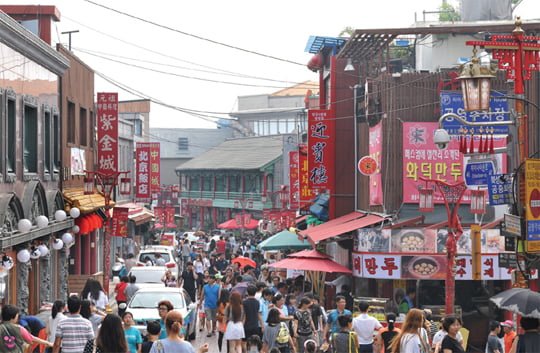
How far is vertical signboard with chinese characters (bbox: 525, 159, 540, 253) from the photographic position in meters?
14.7

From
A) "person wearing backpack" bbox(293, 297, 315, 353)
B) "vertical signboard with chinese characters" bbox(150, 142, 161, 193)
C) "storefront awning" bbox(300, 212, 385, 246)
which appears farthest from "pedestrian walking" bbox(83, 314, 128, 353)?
"vertical signboard with chinese characters" bbox(150, 142, 161, 193)

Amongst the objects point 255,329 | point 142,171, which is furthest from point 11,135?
point 142,171

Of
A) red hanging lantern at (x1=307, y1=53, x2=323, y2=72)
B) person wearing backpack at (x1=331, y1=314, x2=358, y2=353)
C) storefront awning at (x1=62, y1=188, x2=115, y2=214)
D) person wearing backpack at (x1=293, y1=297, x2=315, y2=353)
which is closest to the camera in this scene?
person wearing backpack at (x1=331, y1=314, x2=358, y2=353)

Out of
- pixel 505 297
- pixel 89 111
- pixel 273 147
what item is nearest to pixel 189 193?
pixel 273 147

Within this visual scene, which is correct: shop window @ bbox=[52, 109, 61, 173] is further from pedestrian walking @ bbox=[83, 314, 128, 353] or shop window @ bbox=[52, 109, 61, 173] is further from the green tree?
the green tree

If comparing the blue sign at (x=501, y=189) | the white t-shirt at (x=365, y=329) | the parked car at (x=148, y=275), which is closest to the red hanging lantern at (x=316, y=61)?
the parked car at (x=148, y=275)

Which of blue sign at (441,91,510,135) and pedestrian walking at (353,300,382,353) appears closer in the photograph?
pedestrian walking at (353,300,382,353)

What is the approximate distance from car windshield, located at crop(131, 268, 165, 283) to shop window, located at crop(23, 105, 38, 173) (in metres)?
4.62

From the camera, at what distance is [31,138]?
24.8m

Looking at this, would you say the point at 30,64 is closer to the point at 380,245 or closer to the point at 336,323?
the point at 380,245

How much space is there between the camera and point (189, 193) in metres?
83.9

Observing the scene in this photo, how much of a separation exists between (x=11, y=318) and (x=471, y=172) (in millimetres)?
9134

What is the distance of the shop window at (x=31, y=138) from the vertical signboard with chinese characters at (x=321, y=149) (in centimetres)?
910

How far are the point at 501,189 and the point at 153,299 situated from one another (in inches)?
330
